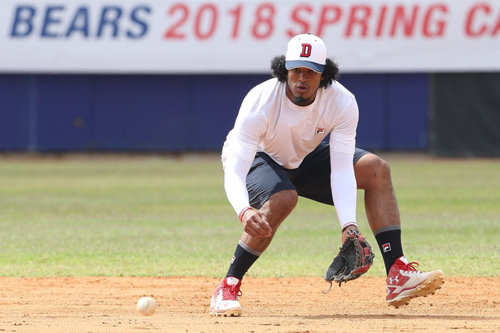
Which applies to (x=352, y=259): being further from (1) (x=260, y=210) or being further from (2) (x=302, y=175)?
(2) (x=302, y=175)

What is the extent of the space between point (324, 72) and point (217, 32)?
1995cm

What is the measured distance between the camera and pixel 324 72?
6352mm

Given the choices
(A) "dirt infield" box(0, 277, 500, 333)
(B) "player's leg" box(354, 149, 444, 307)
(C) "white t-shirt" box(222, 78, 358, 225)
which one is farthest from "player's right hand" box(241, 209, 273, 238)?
(B) "player's leg" box(354, 149, 444, 307)

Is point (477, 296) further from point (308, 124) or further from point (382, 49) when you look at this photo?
point (382, 49)

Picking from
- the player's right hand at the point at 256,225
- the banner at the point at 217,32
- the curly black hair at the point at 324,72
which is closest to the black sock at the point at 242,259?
the player's right hand at the point at 256,225

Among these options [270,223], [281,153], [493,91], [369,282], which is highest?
[493,91]

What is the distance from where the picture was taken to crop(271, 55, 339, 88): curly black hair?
6359 mm

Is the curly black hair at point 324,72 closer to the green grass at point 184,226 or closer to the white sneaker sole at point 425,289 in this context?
the white sneaker sole at point 425,289

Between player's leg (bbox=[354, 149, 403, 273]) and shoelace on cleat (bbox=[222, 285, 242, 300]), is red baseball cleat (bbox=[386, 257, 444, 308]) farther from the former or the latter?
shoelace on cleat (bbox=[222, 285, 242, 300])

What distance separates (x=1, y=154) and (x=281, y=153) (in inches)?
834

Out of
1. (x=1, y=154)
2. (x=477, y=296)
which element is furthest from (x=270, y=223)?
(x=1, y=154)

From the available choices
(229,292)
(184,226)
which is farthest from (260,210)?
(184,226)

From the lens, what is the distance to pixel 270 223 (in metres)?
6.20

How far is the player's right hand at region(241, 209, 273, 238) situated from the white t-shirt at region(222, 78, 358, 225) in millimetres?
196
